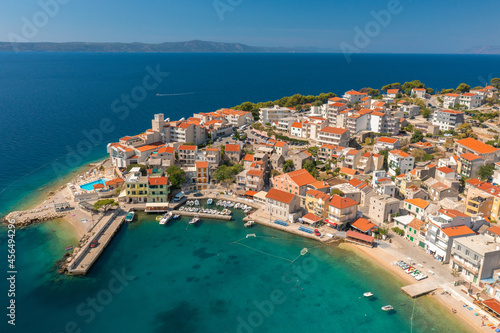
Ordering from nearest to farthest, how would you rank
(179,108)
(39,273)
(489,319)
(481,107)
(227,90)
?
(489,319) < (39,273) < (481,107) < (179,108) < (227,90)

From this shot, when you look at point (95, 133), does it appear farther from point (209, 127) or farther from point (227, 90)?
point (227, 90)

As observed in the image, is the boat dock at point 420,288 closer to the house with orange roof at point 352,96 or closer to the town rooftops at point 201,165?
the town rooftops at point 201,165

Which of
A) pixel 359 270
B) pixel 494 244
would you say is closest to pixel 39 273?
pixel 359 270

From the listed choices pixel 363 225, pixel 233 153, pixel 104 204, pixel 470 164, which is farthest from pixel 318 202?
pixel 104 204

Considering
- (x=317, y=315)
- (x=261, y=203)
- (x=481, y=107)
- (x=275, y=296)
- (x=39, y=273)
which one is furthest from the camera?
(x=481, y=107)

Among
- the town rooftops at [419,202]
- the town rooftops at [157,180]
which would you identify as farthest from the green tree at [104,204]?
the town rooftops at [419,202]

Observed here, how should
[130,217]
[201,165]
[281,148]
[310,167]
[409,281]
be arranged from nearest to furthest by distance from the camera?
[409,281] < [130,217] < [201,165] < [310,167] < [281,148]

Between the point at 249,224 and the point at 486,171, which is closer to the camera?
the point at 249,224

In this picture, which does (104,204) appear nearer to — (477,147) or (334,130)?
(334,130)
